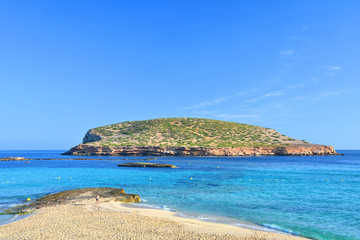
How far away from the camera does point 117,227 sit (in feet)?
50.8

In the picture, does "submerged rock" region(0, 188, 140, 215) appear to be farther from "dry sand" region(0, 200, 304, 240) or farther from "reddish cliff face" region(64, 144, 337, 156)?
"reddish cliff face" region(64, 144, 337, 156)

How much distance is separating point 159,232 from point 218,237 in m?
3.69

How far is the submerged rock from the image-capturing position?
20.9 meters

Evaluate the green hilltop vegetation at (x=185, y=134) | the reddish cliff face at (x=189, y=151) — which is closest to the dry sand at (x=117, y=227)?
the reddish cliff face at (x=189, y=151)

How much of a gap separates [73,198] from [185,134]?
105 meters

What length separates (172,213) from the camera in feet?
63.9

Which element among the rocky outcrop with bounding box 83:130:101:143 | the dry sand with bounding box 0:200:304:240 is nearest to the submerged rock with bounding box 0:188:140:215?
the dry sand with bounding box 0:200:304:240

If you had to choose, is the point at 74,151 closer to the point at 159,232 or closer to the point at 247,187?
the point at 247,187

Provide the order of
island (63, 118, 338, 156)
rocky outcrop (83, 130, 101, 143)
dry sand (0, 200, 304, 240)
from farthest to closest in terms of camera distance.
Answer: rocky outcrop (83, 130, 101, 143), island (63, 118, 338, 156), dry sand (0, 200, 304, 240)

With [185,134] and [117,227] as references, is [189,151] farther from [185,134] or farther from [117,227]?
[117,227]

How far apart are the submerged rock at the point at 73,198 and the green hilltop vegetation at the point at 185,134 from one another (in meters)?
82.0

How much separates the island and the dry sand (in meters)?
85.2

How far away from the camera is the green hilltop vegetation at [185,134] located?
117m

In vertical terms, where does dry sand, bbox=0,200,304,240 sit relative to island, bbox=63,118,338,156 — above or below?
below
